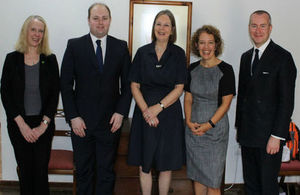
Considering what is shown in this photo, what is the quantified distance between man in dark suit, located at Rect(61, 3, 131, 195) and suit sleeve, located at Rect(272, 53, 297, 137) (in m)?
1.11

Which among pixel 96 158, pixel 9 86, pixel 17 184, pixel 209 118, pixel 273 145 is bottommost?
pixel 17 184

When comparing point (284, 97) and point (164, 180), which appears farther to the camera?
point (164, 180)

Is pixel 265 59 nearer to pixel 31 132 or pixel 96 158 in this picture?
pixel 96 158

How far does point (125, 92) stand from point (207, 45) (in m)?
0.74

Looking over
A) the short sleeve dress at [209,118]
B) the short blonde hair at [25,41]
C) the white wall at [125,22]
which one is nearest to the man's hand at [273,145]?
the short sleeve dress at [209,118]

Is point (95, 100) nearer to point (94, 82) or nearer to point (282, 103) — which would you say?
point (94, 82)

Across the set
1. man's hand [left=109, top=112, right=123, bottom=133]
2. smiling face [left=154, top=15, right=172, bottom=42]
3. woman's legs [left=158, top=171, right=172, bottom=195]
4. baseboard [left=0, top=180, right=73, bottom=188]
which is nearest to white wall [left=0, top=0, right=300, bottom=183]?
baseboard [left=0, top=180, right=73, bottom=188]

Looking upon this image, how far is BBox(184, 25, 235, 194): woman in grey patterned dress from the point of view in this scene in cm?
235

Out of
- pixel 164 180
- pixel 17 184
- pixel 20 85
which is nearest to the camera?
pixel 20 85

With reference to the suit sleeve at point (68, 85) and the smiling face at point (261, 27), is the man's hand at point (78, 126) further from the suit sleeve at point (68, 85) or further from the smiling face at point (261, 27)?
the smiling face at point (261, 27)

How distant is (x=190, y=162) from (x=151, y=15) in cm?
157

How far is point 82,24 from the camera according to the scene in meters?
3.16

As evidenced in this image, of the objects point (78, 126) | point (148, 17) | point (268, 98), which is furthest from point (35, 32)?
point (268, 98)

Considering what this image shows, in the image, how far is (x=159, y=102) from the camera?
2359 millimetres
